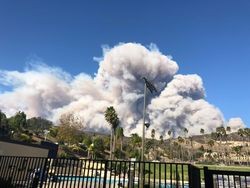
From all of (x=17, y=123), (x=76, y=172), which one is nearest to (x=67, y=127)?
(x=17, y=123)

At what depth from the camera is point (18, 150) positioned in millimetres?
21312

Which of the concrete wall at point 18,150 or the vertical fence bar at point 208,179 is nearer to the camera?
the vertical fence bar at point 208,179

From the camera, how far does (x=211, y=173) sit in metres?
5.21

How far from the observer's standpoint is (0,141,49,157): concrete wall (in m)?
18.9

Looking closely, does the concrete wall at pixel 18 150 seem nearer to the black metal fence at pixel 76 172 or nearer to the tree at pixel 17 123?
the black metal fence at pixel 76 172

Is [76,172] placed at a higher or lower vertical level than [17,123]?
lower

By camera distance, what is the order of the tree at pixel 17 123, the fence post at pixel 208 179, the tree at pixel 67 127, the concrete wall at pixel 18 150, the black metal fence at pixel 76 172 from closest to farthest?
the fence post at pixel 208 179
the black metal fence at pixel 76 172
the concrete wall at pixel 18 150
the tree at pixel 67 127
the tree at pixel 17 123

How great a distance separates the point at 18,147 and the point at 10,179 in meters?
14.0

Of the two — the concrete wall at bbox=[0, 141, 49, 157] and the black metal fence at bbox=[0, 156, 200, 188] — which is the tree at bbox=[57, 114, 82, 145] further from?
the black metal fence at bbox=[0, 156, 200, 188]

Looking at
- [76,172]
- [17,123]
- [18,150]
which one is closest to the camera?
[76,172]

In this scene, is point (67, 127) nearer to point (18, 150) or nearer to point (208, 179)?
point (18, 150)

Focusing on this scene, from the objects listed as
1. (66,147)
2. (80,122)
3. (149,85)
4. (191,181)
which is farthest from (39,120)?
(191,181)

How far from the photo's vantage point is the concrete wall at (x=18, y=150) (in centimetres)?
1887

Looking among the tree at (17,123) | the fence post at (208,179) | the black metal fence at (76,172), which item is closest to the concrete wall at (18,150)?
the black metal fence at (76,172)
